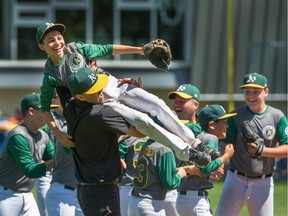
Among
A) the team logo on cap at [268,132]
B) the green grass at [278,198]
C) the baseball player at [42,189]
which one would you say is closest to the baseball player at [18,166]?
the baseball player at [42,189]

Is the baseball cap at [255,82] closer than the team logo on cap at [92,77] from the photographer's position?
No

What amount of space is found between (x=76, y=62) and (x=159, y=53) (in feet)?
2.48

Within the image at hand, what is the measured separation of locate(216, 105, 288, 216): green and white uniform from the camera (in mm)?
10211

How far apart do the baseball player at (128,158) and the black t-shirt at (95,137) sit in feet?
3.90

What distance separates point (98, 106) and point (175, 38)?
14881 millimetres

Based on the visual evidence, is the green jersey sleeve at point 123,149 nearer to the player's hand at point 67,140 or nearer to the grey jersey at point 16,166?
the grey jersey at point 16,166

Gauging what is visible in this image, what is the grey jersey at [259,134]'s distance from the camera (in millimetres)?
10242

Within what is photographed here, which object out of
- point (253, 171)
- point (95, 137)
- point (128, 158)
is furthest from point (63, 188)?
point (95, 137)

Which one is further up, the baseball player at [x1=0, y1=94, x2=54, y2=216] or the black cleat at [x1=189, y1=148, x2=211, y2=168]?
the black cleat at [x1=189, y1=148, x2=211, y2=168]

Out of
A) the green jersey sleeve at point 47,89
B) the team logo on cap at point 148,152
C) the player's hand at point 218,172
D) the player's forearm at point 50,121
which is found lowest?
the player's hand at point 218,172

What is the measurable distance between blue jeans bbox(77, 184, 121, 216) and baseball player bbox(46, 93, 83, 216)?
73.3 inches

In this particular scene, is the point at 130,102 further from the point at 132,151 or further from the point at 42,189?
the point at 42,189

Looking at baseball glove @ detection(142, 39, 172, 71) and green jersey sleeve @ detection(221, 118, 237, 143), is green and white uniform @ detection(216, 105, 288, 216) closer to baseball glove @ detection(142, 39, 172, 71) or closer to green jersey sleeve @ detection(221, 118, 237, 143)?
green jersey sleeve @ detection(221, 118, 237, 143)

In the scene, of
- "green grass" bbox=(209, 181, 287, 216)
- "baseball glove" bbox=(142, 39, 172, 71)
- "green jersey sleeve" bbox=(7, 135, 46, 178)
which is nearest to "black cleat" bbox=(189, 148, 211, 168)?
"baseball glove" bbox=(142, 39, 172, 71)
